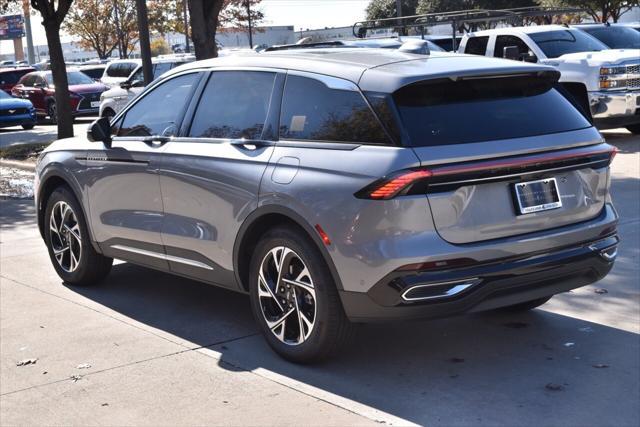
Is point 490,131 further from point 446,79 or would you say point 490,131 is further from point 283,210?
point 283,210

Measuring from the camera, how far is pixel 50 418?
Answer: 4879 mm

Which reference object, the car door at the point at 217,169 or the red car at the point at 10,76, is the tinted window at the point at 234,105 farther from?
the red car at the point at 10,76

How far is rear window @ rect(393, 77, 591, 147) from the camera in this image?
4.98 metres

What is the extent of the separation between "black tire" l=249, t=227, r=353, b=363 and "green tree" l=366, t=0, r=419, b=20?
59.1m

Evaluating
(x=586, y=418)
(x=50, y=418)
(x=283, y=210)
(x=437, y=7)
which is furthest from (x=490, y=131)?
(x=437, y=7)

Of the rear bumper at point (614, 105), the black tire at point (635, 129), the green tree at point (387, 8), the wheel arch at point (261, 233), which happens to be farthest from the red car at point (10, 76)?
the green tree at point (387, 8)

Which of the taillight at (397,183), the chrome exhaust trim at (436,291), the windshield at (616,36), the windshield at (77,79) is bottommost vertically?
the windshield at (77,79)

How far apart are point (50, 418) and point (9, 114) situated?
2333 centimetres

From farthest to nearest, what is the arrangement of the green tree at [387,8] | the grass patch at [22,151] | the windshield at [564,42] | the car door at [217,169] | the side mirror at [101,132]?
the green tree at [387,8] < the grass patch at [22,151] < the windshield at [564,42] < the side mirror at [101,132] < the car door at [217,169]

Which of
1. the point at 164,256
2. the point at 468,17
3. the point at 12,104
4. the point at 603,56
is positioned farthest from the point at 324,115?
the point at 12,104

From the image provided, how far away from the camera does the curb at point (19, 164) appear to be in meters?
16.4

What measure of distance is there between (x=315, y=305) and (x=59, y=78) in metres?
14.2

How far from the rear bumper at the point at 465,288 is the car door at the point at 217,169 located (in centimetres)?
106

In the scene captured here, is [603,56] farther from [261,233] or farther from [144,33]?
[261,233]
